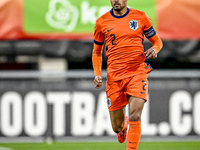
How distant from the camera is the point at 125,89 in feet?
19.7

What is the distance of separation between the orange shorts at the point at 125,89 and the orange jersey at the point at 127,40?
0.24ft

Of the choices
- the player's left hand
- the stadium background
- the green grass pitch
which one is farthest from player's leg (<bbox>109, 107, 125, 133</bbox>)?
the stadium background

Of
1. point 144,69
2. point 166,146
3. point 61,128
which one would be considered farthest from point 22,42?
point 144,69

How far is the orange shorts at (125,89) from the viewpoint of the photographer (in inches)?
227

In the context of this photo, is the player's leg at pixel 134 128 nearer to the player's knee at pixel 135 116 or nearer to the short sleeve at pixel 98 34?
the player's knee at pixel 135 116

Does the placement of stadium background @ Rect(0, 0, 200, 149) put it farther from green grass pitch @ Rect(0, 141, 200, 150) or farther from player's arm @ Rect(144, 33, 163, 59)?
player's arm @ Rect(144, 33, 163, 59)

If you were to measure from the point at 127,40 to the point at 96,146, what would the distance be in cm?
316

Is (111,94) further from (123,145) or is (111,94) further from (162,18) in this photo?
(162,18)

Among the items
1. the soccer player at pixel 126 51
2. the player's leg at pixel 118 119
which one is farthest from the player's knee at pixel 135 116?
the player's leg at pixel 118 119

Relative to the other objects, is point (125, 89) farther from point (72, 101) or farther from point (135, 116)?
point (72, 101)

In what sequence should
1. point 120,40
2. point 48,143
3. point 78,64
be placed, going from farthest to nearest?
point 78,64 → point 48,143 → point 120,40

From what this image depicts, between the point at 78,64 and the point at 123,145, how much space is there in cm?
336

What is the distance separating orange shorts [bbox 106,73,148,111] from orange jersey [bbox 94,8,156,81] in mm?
73

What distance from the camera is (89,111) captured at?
914 centimetres
